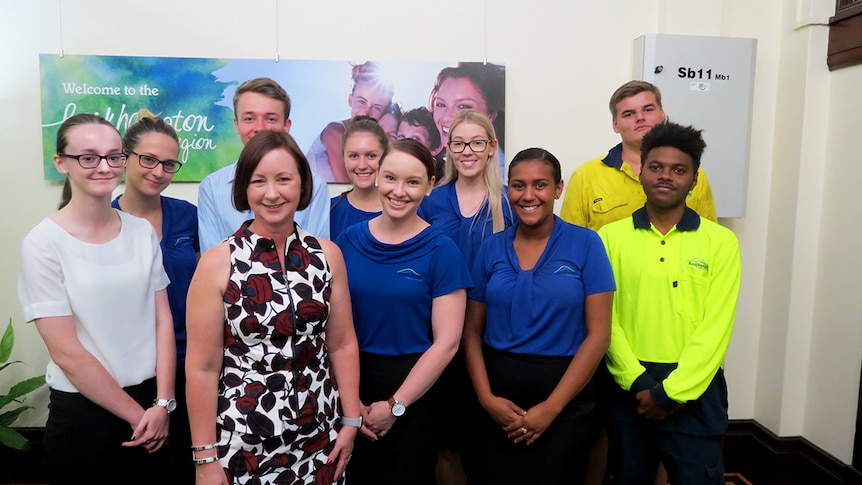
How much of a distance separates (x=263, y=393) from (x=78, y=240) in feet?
2.36

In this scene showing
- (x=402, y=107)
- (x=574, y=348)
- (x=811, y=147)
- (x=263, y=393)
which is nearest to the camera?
(x=263, y=393)

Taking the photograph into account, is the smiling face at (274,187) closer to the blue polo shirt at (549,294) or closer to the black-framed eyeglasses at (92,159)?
the black-framed eyeglasses at (92,159)

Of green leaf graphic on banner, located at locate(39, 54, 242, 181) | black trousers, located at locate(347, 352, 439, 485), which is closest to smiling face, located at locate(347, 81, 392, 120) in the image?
green leaf graphic on banner, located at locate(39, 54, 242, 181)

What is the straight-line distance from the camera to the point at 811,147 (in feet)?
9.21

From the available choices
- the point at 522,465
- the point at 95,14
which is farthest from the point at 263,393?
the point at 95,14

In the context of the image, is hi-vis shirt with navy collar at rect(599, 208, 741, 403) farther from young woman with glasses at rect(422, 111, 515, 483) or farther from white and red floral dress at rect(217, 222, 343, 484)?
white and red floral dress at rect(217, 222, 343, 484)

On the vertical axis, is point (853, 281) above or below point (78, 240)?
below

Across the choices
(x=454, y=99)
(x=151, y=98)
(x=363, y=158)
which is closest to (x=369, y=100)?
(x=454, y=99)

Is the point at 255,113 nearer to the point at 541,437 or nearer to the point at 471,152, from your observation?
the point at 471,152

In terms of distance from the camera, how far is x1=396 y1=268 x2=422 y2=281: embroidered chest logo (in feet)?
5.61

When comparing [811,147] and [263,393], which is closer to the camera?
[263,393]

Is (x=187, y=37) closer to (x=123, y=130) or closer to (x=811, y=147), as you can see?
(x=123, y=130)

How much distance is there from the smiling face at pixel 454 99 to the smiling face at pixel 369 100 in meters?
0.28

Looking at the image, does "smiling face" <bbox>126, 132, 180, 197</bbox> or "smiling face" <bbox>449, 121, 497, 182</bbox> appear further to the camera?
"smiling face" <bbox>449, 121, 497, 182</bbox>
